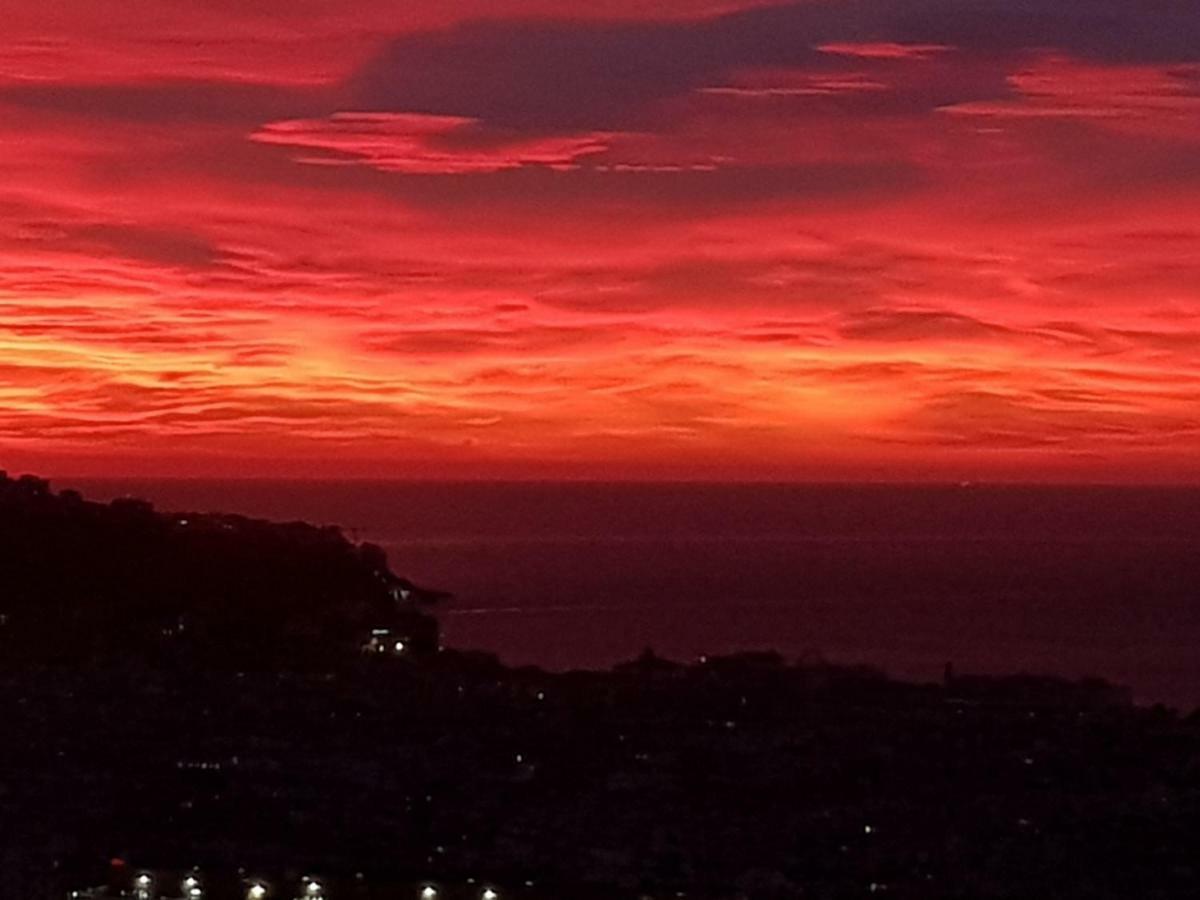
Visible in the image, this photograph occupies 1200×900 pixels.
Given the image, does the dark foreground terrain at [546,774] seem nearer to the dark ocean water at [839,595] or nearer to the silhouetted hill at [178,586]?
the silhouetted hill at [178,586]

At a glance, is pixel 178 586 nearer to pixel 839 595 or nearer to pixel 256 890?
pixel 256 890

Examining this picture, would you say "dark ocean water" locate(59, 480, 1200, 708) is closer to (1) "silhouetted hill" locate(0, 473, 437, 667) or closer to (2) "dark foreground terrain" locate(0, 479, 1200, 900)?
(1) "silhouetted hill" locate(0, 473, 437, 667)

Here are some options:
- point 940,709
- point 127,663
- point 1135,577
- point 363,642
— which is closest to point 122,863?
point 127,663

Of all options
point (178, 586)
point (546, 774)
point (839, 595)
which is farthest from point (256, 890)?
point (839, 595)

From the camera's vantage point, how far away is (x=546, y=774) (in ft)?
95.2

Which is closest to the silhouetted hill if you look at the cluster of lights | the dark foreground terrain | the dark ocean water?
the dark foreground terrain

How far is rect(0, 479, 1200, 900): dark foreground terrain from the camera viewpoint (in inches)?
918

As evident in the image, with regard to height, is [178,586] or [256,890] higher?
[178,586]

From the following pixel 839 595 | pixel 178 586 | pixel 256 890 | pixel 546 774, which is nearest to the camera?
pixel 256 890

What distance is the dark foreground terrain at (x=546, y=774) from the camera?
918 inches

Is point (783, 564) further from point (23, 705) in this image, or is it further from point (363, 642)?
point (23, 705)

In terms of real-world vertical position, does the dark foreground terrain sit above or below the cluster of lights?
above

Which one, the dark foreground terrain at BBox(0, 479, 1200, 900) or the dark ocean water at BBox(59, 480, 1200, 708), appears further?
the dark ocean water at BBox(59, 480, 1200, 708)

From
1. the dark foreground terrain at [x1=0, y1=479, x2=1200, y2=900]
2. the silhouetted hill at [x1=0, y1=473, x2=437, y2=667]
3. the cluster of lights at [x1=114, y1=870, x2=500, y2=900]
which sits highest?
the silhouetted hill at [x1=0, y1=473, x2=437, y2=667]
